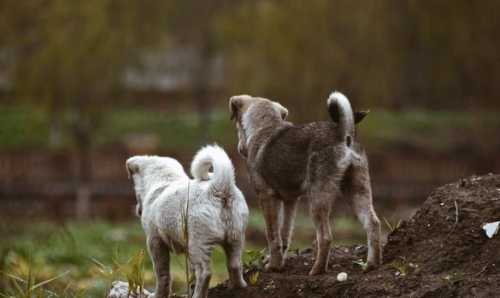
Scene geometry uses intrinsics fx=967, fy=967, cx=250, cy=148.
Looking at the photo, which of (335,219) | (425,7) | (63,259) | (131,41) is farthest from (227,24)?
(63,259)

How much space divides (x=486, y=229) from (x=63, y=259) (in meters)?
9.61

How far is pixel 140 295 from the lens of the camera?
6.55 meters

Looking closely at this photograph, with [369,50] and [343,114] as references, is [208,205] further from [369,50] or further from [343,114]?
[369,50]

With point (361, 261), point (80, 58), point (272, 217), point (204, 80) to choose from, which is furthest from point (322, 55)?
point (272, 217)

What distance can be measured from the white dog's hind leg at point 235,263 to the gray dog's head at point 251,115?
0.95m

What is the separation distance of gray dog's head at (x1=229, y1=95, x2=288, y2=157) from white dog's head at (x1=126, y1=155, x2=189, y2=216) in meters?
0.51

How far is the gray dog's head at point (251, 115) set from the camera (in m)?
6.91

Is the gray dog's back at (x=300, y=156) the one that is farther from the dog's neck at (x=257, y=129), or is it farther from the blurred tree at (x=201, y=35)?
the blurred tree at (x=201, y=35)

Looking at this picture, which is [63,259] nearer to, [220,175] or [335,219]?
[220,175]

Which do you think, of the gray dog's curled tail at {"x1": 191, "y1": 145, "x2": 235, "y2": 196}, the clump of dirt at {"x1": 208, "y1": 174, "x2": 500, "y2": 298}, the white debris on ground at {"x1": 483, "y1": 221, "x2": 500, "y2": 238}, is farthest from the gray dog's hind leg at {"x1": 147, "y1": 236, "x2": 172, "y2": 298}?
the white debris on ground at {"x1": 483, "y1": 221, "x2": 500, "y2": 238}

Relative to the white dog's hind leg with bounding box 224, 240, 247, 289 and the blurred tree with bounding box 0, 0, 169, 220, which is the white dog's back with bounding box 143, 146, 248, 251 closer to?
the white dog's hind leg with bounding box 224, 240, 247, 289

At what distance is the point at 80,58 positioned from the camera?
3070 cm

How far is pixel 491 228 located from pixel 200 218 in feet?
6.20

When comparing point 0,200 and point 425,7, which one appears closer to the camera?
point 0,200
